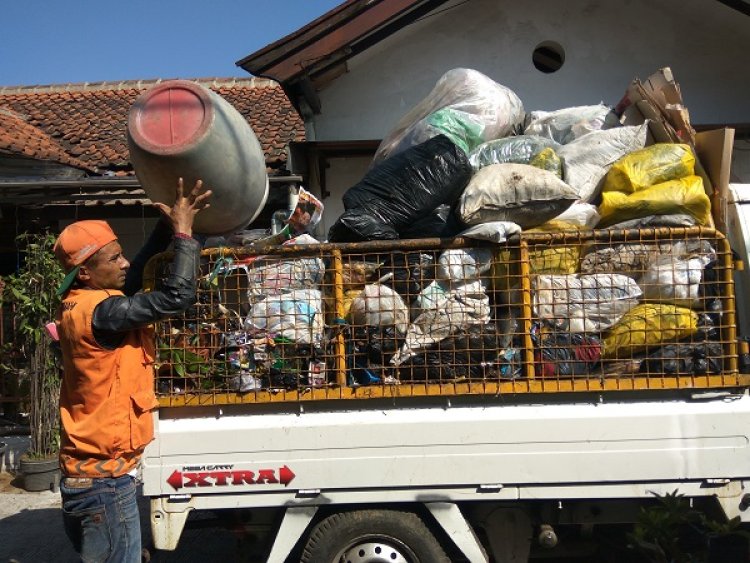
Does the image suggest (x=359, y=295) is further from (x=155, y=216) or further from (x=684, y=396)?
(x=155, y=216)

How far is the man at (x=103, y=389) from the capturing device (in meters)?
2.62

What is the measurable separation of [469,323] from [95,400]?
1636 millimetres

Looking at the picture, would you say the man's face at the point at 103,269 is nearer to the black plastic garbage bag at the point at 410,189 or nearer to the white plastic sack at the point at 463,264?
the black plastic garbage bag at the point at 410,189

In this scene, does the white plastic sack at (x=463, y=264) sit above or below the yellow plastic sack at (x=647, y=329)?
above

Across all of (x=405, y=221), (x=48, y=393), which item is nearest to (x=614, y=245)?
(x=405, y=221)

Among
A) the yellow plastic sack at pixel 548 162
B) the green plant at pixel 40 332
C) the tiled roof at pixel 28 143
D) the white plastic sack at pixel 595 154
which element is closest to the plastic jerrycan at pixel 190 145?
the yellow plastic sack at pixel 548 162

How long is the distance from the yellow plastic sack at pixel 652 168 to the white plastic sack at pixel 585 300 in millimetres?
686

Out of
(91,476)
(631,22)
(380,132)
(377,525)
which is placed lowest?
(377,525)

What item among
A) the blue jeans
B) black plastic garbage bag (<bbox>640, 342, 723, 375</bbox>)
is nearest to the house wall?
black plastic garbage bag (<bbox>640, 342, 723, 375</bbox>)

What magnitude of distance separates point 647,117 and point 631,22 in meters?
3.23

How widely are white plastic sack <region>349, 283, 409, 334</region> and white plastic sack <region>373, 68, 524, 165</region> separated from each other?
164 centimetres

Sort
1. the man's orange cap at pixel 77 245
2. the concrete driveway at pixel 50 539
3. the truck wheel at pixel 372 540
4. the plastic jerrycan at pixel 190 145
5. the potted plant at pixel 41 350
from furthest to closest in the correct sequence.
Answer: the potted plant at pixel 41 350
the concrete driveway at pixel 50 539
the truck wheel at pixel 372 540
the plastic jerrycan at pixel 190 145
the man's orange cap at pixel 77 245

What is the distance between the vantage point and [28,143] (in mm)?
8172

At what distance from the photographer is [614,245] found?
3373 mm
